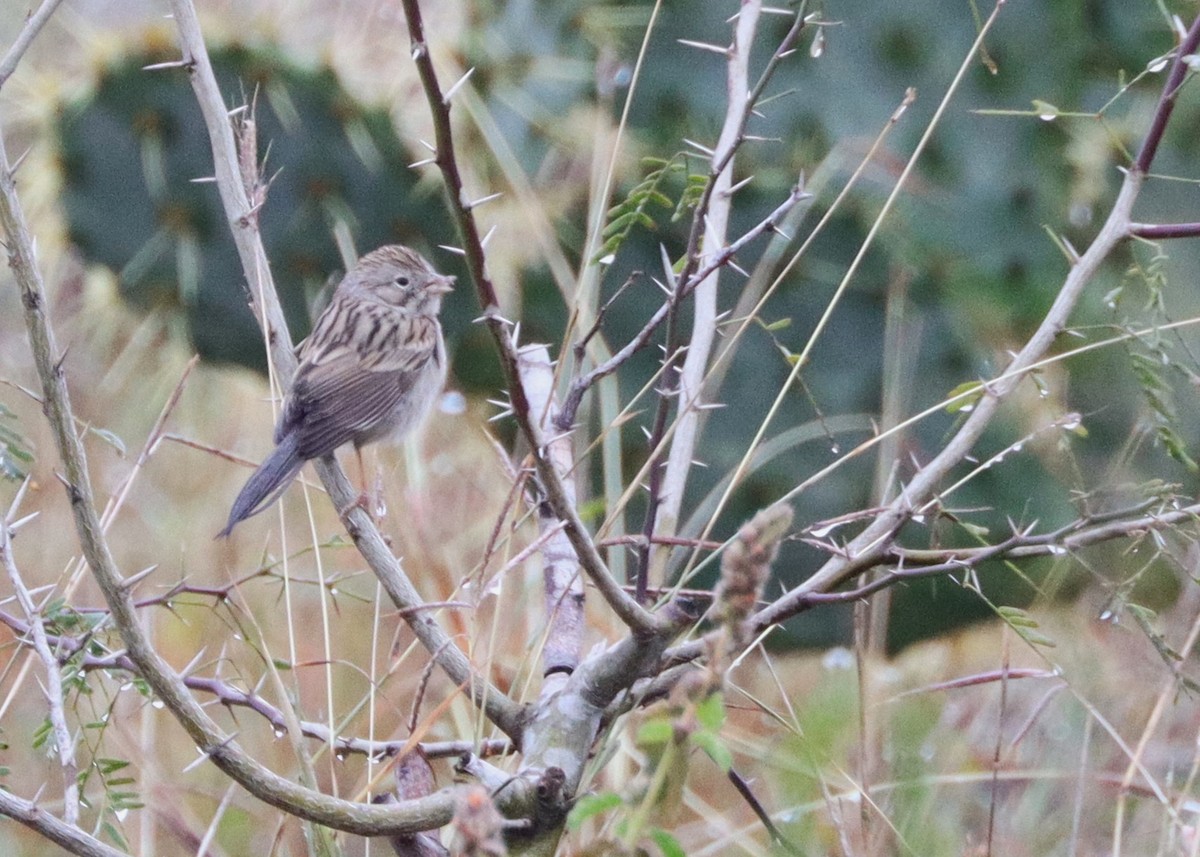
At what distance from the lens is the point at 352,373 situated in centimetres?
312

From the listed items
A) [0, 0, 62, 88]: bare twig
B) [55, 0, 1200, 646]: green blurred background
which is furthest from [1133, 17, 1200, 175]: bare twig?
[55, 0, 1200, 646]: green blurred background

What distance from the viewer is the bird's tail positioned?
8.73ft

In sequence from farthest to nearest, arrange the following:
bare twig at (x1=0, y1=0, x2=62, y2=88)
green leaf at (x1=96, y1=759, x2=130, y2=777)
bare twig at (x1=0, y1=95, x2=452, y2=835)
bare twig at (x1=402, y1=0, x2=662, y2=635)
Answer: green leaf at (x1=96, y1=759, x2=130, y2=777)
bare twig at (x1=0, y1=0, x2=62, y2=88)
bare twig at (x1=0, y1=95, x2=452, y2=835)
bare twig at (x1=402, y1=0, x2=662, y2=635)

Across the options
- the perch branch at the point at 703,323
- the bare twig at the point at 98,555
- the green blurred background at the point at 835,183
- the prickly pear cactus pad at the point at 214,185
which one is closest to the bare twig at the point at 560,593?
the perch branch at the point at 703,323

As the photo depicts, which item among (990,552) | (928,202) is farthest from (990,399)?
(928,202)

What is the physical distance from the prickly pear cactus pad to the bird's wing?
0.41 metres

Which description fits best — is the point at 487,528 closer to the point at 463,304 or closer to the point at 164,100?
the point at 463,304

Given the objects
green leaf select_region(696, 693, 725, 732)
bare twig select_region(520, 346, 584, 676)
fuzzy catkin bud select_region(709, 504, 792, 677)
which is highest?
fuzzy catkin bud select_region(709, 504, 792, 677)

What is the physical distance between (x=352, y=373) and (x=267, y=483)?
0.48m

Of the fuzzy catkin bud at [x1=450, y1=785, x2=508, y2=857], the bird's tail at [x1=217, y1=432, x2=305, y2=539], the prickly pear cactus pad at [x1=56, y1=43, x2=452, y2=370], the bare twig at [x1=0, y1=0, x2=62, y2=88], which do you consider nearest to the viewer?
the fuzzy catkin bud at [x1=450, y1=785, x2=508, y2=857]

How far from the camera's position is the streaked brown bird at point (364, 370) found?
2.77 metres

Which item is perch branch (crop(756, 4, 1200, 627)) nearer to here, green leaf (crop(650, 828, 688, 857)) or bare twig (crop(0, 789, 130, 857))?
green leaf (crop(650, 828, 688, 857))

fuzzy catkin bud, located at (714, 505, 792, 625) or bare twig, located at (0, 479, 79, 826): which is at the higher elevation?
fuzzy catkin bud, located at (714, 505, 792, 625)

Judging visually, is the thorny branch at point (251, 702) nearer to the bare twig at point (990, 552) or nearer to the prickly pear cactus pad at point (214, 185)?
the bare twig at point (990, 552)
